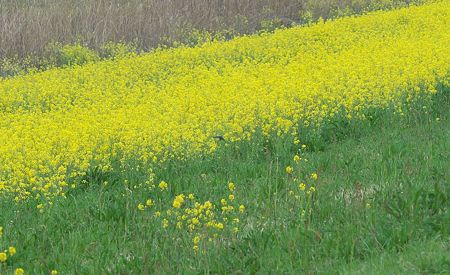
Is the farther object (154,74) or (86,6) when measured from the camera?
(86,6)

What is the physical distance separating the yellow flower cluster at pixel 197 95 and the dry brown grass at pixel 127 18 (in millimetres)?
2242

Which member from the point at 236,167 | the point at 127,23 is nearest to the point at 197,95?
the point at 236,167

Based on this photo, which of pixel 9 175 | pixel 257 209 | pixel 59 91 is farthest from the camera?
pixel 59 91

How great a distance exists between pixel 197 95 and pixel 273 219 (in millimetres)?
4810

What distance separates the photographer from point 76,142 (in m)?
8.00

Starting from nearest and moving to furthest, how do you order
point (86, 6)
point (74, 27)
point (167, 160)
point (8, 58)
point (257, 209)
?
point (257, 209) < point (167, 160) < point (8, 58) < point (74, 27) < point (86, 6)

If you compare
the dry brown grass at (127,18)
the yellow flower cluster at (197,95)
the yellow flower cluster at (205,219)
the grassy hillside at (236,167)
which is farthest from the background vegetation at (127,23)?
the yellow flower cluster at (205,219)

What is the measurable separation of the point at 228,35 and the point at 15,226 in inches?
520

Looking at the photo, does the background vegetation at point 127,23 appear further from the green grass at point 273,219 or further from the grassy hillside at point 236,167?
the green grass at point 273,219

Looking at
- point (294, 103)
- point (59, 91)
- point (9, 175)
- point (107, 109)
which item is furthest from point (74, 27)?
point (9, 175)

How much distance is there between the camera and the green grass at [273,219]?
4.70 metres

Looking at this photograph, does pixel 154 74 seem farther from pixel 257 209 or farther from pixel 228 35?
pixel 257 209

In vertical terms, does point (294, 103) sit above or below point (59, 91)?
above

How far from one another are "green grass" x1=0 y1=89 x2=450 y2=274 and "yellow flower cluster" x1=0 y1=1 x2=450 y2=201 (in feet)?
1.13
